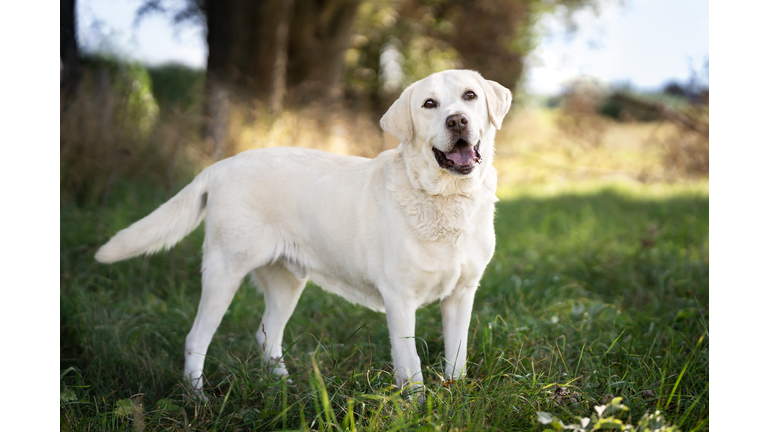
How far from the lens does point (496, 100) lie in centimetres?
245

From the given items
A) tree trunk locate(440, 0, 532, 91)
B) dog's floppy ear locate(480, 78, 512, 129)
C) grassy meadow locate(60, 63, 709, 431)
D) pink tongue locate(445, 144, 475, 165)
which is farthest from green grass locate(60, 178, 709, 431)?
tree trunk locate(440, 0, 532, 91)

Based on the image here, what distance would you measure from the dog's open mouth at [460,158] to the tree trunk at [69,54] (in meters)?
4.37

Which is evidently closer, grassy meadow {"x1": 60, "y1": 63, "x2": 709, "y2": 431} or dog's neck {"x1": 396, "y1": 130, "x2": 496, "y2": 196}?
grassy meadow {"x1": 60, "y1": 63, "x2": 709, "y2": 431}

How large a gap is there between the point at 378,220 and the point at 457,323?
628 millimetres

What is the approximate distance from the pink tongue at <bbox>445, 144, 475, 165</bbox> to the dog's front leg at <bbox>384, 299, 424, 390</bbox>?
0.68 metres

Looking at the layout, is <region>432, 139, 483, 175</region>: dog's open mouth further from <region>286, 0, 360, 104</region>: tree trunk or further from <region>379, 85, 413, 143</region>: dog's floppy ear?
<region>286, 0, 360, 104</region>: tree trunk

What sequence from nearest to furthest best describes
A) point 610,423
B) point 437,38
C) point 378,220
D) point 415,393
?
point 610,423, point 415,393, point 378,220, point 437,38

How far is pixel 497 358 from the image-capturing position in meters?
2.47

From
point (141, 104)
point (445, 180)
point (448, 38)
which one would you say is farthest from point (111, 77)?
point (448, 38)

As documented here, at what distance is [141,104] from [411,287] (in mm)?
4884

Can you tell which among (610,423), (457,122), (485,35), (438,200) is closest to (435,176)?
(438,200)

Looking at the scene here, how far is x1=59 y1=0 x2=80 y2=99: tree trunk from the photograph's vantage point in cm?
495

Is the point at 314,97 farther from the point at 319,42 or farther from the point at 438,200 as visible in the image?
the point at 438,200

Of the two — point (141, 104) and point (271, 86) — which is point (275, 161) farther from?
point (271, 86)
